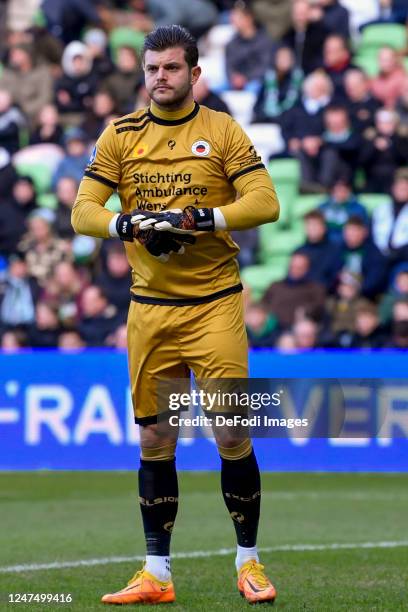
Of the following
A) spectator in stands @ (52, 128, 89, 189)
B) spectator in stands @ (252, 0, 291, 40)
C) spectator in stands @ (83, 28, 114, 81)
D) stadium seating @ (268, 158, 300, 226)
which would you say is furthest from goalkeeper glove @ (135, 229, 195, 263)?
spectator in stands @ (252, 0, 291, 40)

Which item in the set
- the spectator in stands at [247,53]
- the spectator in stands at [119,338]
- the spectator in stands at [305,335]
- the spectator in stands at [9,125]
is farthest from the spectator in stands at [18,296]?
the spectator in stands at [247,53]

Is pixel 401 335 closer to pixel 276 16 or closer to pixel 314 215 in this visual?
pixel 314 215

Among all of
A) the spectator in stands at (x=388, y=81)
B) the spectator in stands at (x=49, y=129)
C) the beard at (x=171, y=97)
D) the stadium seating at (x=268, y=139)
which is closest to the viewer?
the beard at (x=171, y=97)

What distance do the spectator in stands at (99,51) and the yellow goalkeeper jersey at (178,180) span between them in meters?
11.9

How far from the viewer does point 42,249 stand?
16.5 metres

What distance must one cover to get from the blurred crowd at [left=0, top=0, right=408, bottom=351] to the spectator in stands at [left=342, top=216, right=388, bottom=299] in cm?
1

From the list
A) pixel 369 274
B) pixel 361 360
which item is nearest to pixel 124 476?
pixel 361 360

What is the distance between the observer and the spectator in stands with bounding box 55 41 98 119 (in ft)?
60.6

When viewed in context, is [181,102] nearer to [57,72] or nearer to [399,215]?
[399,215]

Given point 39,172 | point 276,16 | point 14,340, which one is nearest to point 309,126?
point 276,16

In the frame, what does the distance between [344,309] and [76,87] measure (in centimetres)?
561

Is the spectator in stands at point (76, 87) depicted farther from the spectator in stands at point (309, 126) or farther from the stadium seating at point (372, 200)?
the stadium seating at point (372, 200)

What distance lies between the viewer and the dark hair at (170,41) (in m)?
6.44

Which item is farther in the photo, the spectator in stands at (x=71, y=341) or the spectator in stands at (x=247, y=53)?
the spectator in stands at (x=247, y=53)
